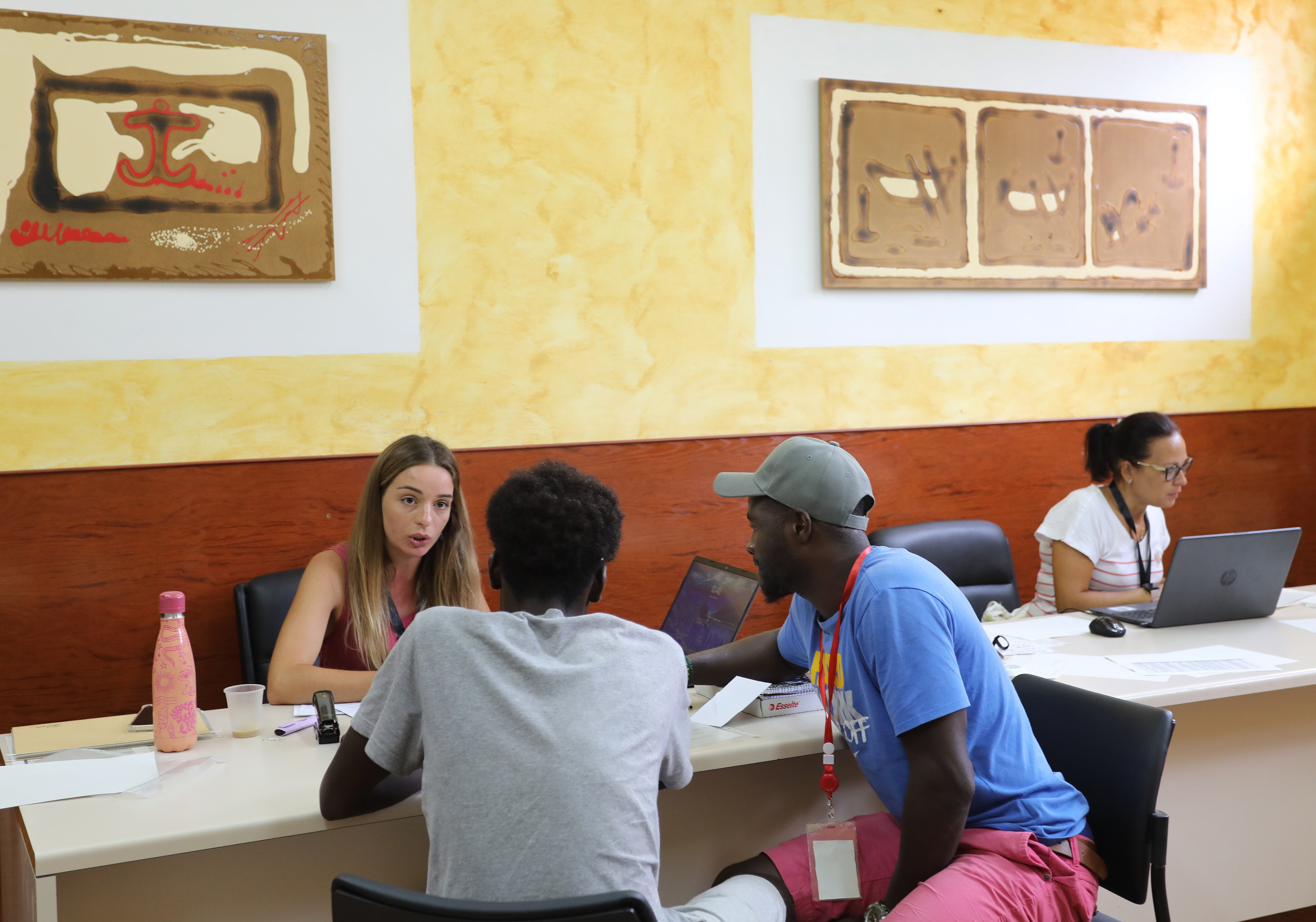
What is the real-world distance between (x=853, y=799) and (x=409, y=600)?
1.09 metres

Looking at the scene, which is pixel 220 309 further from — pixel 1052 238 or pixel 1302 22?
pixel 1302 22

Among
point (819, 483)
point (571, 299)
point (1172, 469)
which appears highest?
point (571, 299)

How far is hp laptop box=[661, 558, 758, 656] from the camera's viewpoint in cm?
208

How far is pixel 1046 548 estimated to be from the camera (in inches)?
126

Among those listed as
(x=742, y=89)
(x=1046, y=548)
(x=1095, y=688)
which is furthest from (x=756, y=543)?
(x=742, y=89)

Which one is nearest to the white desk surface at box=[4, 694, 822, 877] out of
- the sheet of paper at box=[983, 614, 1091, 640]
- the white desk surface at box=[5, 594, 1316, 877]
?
the white desk surface at box=[5, 594, 1316, 877]

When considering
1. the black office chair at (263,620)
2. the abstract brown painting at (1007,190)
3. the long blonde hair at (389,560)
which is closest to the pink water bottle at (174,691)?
the long blonde hair at (389,560)

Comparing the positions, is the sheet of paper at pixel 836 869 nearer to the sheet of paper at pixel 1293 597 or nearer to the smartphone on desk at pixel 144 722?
the smartphone on desk at pixel 144 722

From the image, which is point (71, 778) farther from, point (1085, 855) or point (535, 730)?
point (1085, 855)

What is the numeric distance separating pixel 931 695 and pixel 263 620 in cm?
181

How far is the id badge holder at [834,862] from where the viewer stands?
5.61ft

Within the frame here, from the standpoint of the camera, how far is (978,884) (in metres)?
1.56

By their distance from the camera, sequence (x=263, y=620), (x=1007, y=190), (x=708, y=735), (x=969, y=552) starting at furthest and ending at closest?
(x=1007, y=190)
(x=969, y=552)
(x=263, y=620)
(x=708, y=735)

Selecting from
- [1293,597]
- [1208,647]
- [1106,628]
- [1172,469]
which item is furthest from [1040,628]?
[1293,597]
